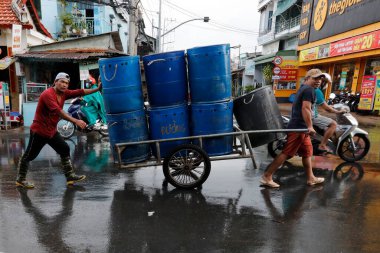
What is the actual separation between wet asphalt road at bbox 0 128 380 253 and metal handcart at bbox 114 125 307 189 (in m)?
0.20

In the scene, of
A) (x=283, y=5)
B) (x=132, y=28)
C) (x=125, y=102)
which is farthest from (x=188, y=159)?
(x=283, y=5)

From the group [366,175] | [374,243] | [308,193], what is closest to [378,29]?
[366,175]

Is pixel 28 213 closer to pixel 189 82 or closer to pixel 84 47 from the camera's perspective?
pixel 189 82

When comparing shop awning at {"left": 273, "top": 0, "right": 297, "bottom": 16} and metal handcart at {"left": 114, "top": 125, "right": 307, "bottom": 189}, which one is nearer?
metal handcart at {"left": 114, "top": 125, "right": 307, "bottom": 189}

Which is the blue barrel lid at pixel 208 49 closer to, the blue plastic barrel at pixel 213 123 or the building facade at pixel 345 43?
the blue plastic barrel at pixel 213 123

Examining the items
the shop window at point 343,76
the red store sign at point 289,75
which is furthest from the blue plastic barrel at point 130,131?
the red store sign at point 289,75

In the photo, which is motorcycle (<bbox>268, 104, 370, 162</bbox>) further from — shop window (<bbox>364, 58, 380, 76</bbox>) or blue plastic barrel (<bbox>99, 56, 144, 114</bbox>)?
shop window (<bbox>364, 58, 380, 76</bbox>)

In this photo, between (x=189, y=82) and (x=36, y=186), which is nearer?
(x=189, y=82)

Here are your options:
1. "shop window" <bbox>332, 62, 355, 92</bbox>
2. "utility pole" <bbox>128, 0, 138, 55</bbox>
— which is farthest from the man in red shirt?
"shop window" <bbox>332, 62, 355, 92</bbox>

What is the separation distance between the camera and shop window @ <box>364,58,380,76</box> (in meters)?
15.3

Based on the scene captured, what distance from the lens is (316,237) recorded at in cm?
311

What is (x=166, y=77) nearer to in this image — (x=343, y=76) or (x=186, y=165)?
(x=186, y=165)

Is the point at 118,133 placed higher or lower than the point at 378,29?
lower

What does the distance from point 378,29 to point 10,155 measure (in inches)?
591
